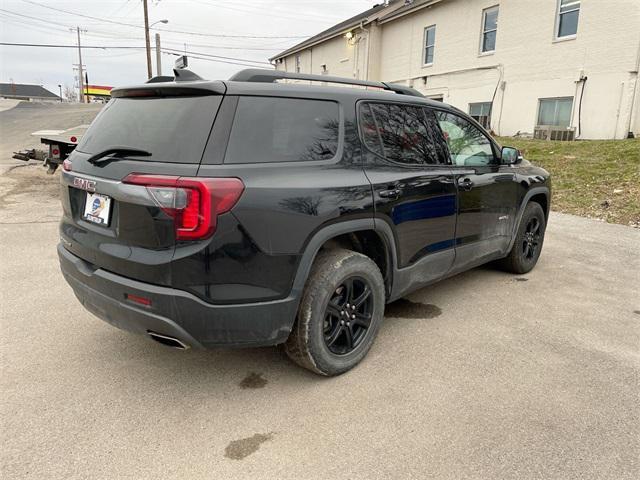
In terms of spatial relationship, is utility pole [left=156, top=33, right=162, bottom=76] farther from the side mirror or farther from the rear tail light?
the rear tail light

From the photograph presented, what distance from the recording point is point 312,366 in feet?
9.31

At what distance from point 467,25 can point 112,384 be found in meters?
19.4

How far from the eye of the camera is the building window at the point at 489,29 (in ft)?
56.5

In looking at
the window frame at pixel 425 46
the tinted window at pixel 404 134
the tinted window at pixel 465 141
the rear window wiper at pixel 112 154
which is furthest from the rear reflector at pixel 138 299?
the window frame at pixel 425 46

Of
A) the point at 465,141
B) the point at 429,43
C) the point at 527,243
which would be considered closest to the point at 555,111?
the point at 429,43

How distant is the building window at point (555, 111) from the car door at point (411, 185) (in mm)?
13166

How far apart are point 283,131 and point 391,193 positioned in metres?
0.88

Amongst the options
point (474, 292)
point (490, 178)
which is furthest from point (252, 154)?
point (474, 292)

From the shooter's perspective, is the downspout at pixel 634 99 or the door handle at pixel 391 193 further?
the downspout at pixel 634 99

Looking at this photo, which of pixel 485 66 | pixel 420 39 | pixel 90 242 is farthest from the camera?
pixel 420 39

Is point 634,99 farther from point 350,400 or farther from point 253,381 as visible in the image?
point 253,381

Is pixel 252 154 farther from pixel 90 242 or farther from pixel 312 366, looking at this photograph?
pixel 312 366

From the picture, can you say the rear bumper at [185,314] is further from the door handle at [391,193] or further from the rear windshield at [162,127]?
the door handle at [391,193]

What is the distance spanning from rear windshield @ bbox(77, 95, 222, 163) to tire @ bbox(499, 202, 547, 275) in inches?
138
